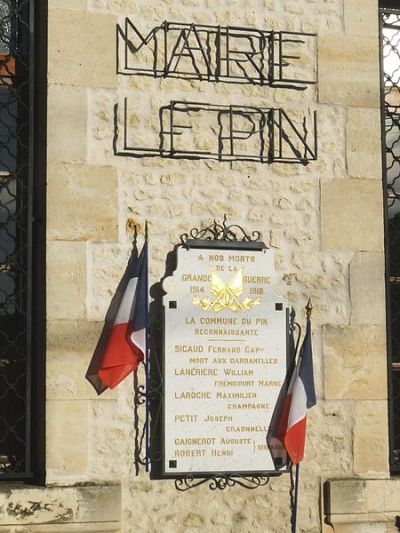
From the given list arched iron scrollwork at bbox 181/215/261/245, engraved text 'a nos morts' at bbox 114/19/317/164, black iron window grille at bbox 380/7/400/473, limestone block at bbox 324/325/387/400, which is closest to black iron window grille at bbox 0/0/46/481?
engraved text 'a nos morts' at bbox 114/19/317/164

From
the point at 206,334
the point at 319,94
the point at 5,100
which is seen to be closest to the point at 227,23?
the point at 319,94

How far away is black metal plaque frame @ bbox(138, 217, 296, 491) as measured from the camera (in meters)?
7.02

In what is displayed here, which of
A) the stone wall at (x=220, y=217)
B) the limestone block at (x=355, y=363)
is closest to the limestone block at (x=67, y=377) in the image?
the stone wall at (x=220, y=217)

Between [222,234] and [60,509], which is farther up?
[222,234]

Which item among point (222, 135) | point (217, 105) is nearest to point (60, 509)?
point (222, 135)

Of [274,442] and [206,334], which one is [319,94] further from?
[274,442]

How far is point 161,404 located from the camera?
23.1 ft

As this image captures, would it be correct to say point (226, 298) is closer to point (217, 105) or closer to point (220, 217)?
point (220, 217)

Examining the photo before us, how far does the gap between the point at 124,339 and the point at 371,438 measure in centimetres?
163

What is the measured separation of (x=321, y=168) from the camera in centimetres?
753

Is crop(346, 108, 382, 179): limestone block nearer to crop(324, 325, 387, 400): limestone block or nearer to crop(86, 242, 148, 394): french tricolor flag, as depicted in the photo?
crop(324, 325, 387, 400): limestone block

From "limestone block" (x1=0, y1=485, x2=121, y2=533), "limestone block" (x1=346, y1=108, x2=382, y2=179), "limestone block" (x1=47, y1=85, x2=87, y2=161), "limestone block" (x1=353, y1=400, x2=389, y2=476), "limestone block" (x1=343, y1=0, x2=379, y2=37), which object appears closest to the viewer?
"limestone block" (x1=0, y1=485, x2=121, y2=533)

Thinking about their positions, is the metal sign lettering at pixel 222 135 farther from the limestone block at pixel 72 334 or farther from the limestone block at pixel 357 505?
the limestone block at pixel 357 505

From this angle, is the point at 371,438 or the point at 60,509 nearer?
the point at 60,509
